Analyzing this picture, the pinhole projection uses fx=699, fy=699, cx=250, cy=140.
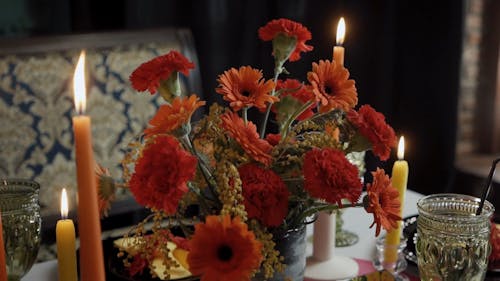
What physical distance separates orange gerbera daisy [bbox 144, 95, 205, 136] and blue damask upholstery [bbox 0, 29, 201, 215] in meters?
0.93

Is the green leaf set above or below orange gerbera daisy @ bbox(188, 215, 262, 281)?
above

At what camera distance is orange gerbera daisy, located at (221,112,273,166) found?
2.32ft

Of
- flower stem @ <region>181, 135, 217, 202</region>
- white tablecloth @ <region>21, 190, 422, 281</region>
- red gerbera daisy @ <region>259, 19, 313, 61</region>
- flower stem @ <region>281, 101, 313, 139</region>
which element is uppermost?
red gerbera daisy @ <region>259, 19, 313, 61</region>

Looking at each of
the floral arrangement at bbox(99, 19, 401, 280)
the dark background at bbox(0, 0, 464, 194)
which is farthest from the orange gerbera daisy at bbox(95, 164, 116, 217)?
the dark background at bbox(0, 0, 464, 194)

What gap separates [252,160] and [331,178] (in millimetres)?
102

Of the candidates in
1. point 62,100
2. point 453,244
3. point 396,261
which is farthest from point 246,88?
point 62,100

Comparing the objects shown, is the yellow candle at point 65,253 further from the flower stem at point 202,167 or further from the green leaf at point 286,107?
the green leaf at point 286,107

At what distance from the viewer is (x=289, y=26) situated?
829 mm

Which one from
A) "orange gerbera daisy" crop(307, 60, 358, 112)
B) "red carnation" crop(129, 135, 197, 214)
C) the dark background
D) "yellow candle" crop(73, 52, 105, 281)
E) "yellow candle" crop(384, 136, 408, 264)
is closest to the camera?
"yellow candle" crop(73, 52, 105, 281)

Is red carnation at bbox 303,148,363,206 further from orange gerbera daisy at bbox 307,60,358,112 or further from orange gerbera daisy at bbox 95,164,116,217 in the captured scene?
orange gerbera daisy at bbox 95,164,116,217

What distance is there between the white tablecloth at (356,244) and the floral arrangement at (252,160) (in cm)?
28

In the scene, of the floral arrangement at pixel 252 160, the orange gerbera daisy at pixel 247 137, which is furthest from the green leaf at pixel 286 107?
the orange gerbera daisy at pixel 247 137

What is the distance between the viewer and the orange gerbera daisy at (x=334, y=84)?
753 mm

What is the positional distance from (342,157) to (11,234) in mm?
414
